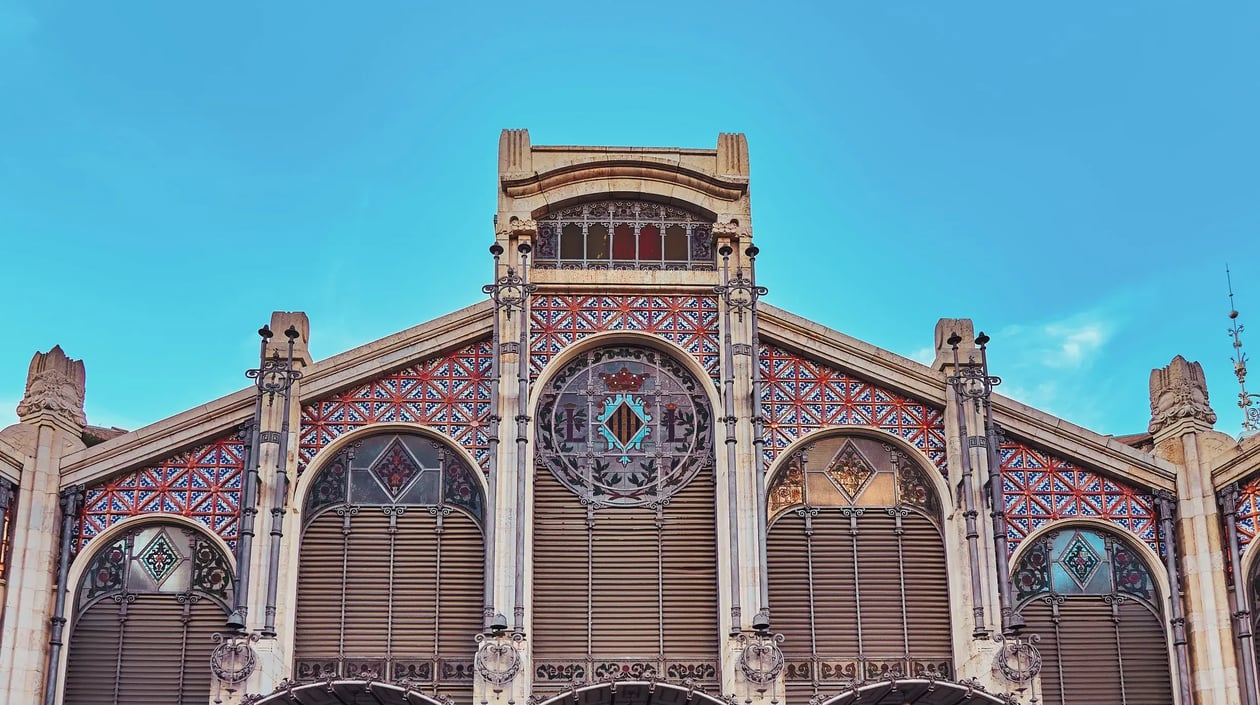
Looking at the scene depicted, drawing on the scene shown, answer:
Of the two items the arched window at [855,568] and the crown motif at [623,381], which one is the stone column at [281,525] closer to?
the crown motif at [623,381]

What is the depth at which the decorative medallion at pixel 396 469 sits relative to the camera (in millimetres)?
26578

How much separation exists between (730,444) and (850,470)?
224 cm

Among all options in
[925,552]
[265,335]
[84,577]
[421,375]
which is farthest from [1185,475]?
[84,577]

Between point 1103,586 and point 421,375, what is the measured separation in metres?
11.6

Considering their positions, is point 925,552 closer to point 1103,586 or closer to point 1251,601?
point 1103,586

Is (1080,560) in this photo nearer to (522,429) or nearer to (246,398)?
(522,429)

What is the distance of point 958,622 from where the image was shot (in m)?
25.8

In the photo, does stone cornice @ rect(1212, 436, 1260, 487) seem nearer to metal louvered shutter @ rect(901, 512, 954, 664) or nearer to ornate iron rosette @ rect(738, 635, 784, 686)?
metal louvered shutter @ rect(901, 512, 954, 664)

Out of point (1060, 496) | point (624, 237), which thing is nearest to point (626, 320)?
point (624, 237)

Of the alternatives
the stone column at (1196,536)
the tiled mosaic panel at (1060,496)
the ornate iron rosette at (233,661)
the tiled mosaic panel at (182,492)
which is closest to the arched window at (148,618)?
the tiled mosaic panel at (182,492)

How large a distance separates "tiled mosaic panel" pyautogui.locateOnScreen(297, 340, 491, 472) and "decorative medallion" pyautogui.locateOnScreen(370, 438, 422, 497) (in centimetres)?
50

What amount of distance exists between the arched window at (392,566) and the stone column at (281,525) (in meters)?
0.30

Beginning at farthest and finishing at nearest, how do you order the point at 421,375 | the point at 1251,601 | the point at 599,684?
1. the point at 421,375
2. the point at 1251,601
3. the point at 599,684

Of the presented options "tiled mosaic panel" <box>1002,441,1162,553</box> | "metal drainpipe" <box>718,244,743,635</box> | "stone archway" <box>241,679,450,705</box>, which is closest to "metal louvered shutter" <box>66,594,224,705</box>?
"stone archway" <box>241,679,450,705</box>
